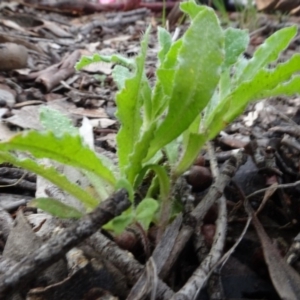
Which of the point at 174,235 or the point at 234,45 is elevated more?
the point at 234,45

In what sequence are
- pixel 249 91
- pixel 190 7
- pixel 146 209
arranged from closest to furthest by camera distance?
pixel 146 209
pixel 249 91
pixel 190 7

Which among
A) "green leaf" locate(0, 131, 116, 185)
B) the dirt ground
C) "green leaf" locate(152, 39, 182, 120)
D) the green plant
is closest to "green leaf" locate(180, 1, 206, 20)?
the green plant

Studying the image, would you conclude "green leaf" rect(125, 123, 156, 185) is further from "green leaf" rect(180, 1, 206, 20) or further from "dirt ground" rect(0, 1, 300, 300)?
"green leaf" rect(180, 1, 206, 20)

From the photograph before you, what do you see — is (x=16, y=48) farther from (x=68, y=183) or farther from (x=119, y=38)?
(x=68, y=183)

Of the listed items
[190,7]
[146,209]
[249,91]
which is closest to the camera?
[146,209]

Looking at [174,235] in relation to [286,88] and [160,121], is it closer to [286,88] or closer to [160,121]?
[160,121]

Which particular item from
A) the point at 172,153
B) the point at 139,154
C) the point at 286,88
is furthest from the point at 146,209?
the point at 286,88

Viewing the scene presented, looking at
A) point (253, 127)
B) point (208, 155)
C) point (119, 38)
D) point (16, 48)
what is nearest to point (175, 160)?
point (208, 155)
